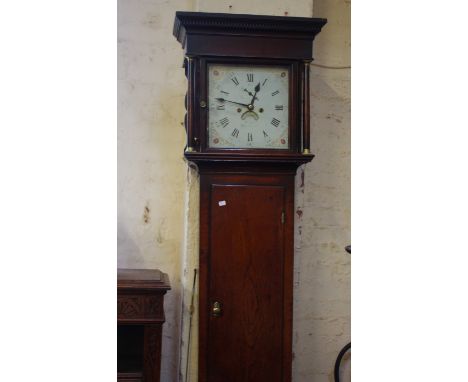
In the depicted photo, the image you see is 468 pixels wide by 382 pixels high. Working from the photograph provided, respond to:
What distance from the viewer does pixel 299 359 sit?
3.62 m

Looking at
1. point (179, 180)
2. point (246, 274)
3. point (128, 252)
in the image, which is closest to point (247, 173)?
point (246, 274)

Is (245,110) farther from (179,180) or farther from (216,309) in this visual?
(216,309)

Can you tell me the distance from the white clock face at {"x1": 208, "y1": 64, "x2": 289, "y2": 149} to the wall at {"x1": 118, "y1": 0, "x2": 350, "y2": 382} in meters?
0.47

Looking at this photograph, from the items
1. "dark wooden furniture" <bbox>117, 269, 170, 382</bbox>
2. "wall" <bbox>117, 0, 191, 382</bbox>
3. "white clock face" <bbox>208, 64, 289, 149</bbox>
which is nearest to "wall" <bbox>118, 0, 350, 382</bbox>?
"wall" <bbox>117, 0, 191, 382</bbox>

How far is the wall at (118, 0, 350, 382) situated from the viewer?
3516mm

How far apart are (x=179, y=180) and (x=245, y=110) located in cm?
67

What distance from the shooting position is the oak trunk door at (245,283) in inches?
120

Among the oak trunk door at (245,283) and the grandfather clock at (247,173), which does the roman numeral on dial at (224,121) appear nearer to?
the grandfather clock at (247,173)

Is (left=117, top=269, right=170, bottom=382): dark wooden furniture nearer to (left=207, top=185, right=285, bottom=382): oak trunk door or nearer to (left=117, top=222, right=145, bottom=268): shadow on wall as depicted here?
(left=207, top=185, right=285, bottom=382): oak trunk door

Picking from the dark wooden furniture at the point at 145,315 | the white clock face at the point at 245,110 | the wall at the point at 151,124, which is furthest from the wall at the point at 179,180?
the white clock face at the point at 245,110

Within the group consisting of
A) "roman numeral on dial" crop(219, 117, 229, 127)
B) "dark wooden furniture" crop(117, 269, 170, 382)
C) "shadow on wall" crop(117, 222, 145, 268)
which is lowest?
A: "dark wooden furniture" crop(117, 269, 170, 382)
